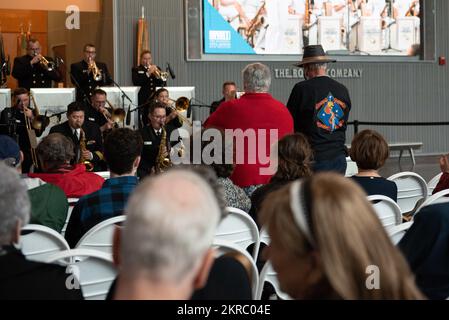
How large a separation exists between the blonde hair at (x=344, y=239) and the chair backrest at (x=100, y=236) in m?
1.69

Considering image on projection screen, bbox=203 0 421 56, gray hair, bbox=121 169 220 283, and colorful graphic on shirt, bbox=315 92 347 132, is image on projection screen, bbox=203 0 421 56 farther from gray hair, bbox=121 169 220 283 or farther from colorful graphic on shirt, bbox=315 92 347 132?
gray hair, bbox=121 169 220 283

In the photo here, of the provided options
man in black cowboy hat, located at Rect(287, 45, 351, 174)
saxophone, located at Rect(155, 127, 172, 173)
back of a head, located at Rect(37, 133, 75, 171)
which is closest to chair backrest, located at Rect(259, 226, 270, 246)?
back of a head, located at Rect(37, 133, 75, 171)

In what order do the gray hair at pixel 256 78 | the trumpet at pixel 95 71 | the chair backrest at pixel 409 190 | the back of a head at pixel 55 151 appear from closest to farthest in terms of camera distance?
the back of a head at pixel 55 151 → the chair backrest at pixel 409 190 → the gray hair at pixel 256 78 → the trumpet at pixel 95 71

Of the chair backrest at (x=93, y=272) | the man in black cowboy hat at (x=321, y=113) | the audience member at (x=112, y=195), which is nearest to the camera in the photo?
the chair backrest at (x=93, y=272)

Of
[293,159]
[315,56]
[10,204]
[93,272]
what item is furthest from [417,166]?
[10,204]

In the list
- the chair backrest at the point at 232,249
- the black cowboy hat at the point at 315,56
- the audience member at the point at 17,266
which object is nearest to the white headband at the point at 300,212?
the audience member at the point at 17,266

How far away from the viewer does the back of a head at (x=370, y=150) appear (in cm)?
442

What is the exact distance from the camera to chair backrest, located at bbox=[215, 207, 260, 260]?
12.1ft

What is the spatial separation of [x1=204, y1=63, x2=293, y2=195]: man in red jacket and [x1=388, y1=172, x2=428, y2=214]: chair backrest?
84cm

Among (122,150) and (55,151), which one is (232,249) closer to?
(122,150)

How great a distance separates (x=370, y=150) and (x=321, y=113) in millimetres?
1534

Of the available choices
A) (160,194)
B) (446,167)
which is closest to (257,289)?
(160,194)

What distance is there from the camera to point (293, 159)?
4.05 meters

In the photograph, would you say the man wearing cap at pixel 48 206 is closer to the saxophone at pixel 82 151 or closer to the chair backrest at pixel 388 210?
the chair backrest at pixel 388 210
